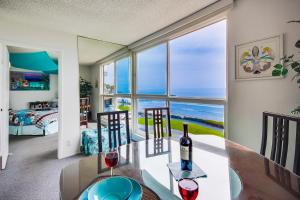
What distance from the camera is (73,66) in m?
3.28

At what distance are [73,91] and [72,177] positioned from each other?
270 cm

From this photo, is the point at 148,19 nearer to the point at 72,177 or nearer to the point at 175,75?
the point at 175,75

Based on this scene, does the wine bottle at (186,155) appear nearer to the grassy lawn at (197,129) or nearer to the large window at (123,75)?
the grassy lawn at (197,129)

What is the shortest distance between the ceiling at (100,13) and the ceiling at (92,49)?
294 millimetres

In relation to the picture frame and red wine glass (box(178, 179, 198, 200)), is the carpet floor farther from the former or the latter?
the picture frame

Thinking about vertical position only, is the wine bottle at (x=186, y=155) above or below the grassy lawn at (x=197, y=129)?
above

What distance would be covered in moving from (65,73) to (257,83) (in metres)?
3.31

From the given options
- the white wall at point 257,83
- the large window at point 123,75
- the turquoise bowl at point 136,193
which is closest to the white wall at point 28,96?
the large window at point 123,75

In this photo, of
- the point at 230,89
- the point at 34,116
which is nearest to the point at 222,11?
the point at 230,89

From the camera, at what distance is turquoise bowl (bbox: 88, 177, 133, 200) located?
28.8 inches

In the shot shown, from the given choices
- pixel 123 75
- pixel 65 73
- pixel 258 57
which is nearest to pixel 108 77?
pixel 123 75

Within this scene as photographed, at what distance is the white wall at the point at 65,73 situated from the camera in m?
2.87

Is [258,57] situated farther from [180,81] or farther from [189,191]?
[189,191]

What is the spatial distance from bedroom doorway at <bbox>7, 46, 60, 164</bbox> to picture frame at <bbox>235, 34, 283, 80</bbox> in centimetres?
329
